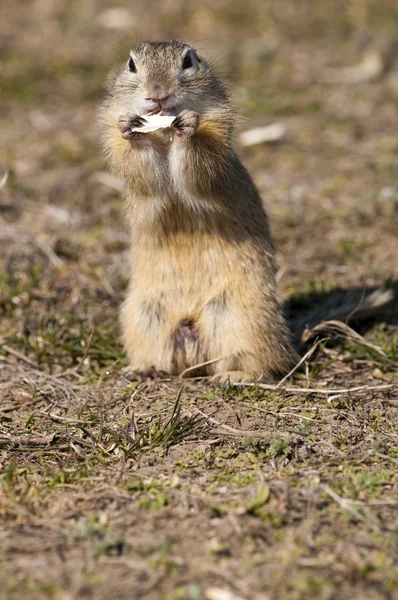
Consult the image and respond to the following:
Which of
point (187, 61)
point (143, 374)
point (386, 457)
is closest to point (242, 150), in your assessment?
point (187, 61)

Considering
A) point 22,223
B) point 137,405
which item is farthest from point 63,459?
point 22,223

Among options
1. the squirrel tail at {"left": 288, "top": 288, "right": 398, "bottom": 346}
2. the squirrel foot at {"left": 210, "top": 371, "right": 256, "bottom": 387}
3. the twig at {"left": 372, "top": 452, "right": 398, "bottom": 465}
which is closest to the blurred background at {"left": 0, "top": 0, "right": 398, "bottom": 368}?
the squirrel tail at {"left": 288, "top": 288, "right": 398, "bottom": 346}

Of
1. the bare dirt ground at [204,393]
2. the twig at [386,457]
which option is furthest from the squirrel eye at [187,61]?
the twig at [386,457]

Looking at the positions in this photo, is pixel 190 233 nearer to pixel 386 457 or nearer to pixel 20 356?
pixel 20 356

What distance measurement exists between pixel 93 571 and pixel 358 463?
56.9 inches

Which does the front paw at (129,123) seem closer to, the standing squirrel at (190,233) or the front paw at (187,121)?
the standing squirrel at (190,233)

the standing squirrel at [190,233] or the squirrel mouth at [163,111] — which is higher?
the squirrel mouth at [163,111]

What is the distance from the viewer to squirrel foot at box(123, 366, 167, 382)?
17.1 ft

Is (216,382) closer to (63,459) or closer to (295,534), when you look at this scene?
(63,459)

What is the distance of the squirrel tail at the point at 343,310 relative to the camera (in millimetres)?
5590

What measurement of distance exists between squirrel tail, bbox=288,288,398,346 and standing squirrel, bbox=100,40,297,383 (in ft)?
1.22

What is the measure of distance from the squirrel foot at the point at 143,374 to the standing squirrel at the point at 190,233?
0.4 inches

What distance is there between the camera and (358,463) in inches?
162

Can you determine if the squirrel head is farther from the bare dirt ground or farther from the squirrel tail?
the squirrel tail
